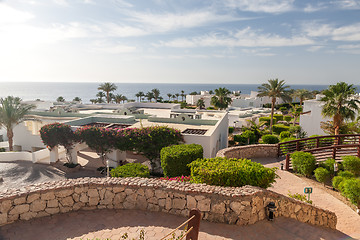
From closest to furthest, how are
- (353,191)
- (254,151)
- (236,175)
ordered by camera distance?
(236,175), (353,191), (254,151)

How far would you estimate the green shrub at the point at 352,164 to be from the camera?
14.4 metres

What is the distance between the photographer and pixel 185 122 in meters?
23.2

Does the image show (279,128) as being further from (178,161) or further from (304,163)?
(178,161)

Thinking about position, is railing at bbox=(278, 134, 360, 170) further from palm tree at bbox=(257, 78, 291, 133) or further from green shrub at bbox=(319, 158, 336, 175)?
palm tree at bbox=(257, 78, 291, 133)

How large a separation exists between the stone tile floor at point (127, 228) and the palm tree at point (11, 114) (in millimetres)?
21463

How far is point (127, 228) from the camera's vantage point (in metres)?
7.00

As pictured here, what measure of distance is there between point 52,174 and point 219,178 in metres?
15.9

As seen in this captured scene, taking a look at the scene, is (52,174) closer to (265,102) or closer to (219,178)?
(219,178)

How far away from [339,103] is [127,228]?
73.3 feet

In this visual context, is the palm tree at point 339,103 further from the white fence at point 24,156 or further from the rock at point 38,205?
the white fence at point 24,156

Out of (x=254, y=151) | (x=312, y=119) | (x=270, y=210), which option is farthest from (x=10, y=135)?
(x=312, y=119)

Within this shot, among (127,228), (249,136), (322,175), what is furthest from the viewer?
(249,136)

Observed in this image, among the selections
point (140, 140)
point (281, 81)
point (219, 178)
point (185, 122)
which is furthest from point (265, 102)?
point (219, 178)

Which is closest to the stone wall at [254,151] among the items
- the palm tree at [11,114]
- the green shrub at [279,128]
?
the green shrub at [279,128]
